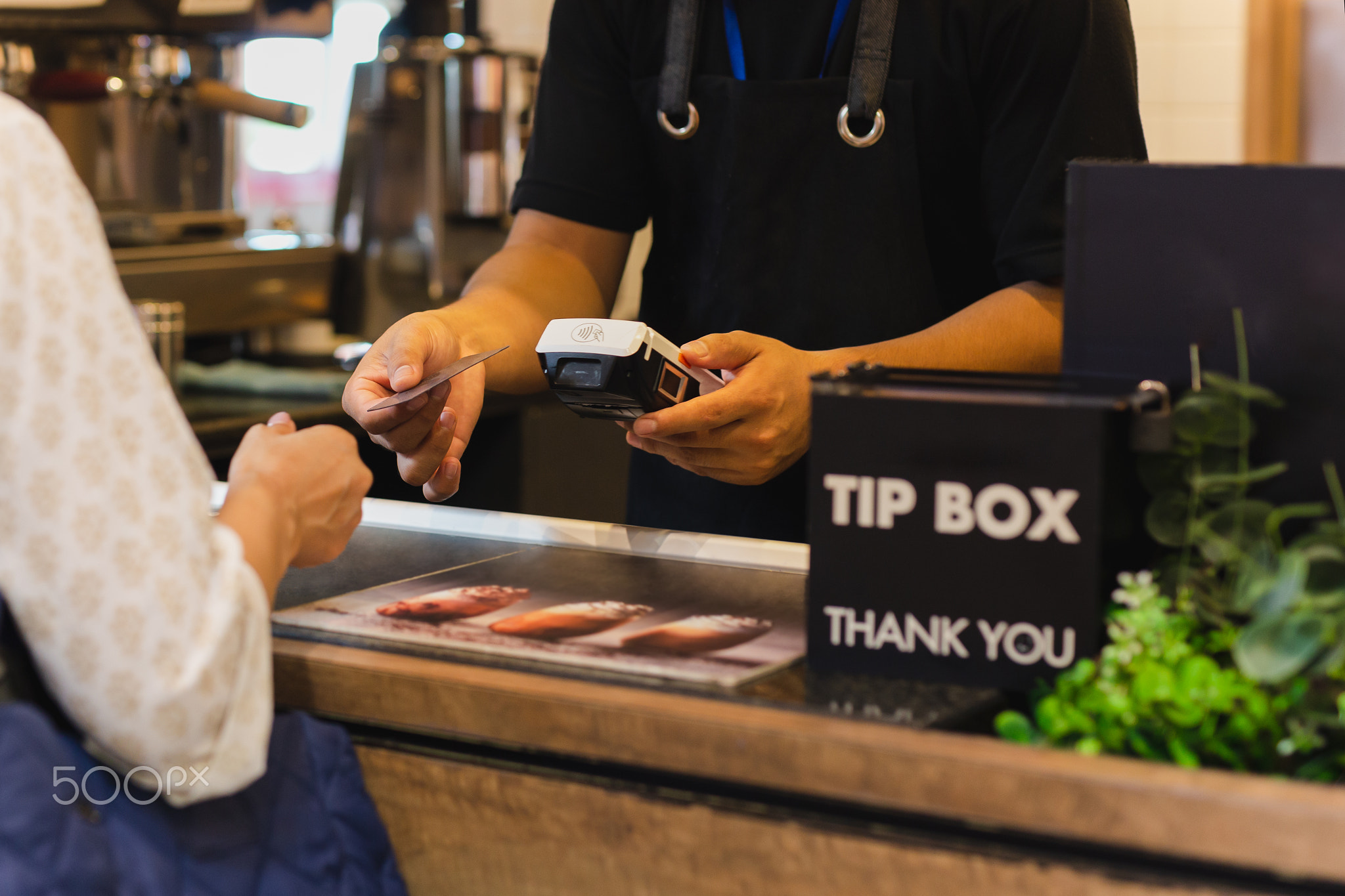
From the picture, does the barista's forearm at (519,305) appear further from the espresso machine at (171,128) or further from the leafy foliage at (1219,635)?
the espresso machine at (171,128)

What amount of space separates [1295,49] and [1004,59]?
6.92ft

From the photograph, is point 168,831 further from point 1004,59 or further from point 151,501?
point 1004,59

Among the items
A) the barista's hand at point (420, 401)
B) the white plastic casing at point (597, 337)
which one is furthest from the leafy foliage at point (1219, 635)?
the barista's hand at point (420, 401)

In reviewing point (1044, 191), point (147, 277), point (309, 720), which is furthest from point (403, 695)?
point (147, 277)

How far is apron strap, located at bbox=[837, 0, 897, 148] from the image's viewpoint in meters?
1.46

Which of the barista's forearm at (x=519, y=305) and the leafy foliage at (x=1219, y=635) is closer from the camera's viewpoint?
the leafy foliage at (x=1219, y=635)

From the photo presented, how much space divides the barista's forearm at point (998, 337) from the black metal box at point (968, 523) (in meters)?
0.45

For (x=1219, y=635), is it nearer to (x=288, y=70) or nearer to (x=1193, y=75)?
(x=1193, y=75)

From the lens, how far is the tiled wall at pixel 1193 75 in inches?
124

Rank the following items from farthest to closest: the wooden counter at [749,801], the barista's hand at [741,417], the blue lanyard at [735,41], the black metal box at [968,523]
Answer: the blue lanyard at [735,41]
the barista's hand at [741,417]
the black metal box at [968,523]
the wooden counter at [749,801]

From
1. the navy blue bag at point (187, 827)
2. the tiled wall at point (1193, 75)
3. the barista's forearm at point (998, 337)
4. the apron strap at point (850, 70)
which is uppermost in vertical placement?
the tiled wall at point (1193, 75)

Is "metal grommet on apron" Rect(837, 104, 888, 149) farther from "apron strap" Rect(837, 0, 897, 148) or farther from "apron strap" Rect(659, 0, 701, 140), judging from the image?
"apron strap" Rect(659, 0, 701, 140)

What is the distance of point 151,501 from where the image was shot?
0.74m

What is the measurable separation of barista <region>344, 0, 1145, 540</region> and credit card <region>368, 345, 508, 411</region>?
0.04 meters
